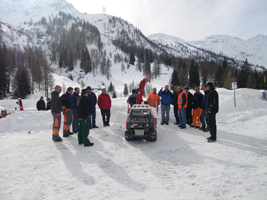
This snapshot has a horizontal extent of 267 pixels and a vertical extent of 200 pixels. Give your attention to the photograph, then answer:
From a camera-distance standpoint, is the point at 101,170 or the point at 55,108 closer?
the point at 101,170

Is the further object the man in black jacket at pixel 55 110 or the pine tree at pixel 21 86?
the pine tree at pixel 21 86

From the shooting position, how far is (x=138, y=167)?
3867mm

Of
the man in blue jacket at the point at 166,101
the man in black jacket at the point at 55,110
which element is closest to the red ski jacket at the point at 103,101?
the man in black jacket at the point at 55,110

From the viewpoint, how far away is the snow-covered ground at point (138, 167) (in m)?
2.86

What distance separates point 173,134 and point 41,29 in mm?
204952

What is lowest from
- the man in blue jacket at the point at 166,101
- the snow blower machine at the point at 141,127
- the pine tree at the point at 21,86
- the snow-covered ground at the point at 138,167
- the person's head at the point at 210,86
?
the snow-covered ground at the point at 138,167

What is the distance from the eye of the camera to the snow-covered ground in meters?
2.86

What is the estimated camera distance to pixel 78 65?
107625mm

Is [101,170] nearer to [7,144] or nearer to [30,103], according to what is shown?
[7,144]

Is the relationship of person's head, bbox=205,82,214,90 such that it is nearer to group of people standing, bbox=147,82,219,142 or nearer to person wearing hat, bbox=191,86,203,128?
group of people standing, bbox=147,82,219,142

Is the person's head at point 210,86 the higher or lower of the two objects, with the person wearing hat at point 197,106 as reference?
higher

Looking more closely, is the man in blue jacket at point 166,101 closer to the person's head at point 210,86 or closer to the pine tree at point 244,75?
the person's head at point 210,86

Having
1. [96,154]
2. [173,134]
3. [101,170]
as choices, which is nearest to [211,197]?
[101,170]

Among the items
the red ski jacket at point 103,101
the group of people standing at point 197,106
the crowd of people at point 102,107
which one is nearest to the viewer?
the crowd of people at point 102,107
